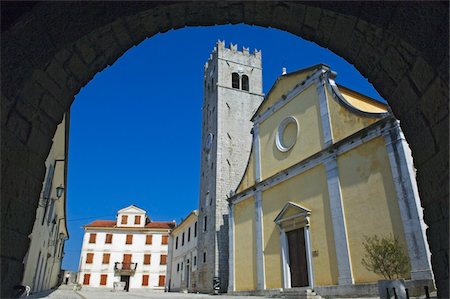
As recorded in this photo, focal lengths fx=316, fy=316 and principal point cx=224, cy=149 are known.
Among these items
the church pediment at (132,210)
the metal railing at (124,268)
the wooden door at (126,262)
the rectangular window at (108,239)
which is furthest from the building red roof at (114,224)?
the metal railing at (124,268)

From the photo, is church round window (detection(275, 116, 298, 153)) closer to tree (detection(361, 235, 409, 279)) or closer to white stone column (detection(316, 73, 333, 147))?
white stone column (detection(316, 73, 333, 147))

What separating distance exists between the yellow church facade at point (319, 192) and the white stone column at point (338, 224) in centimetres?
4

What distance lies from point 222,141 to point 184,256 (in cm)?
1209

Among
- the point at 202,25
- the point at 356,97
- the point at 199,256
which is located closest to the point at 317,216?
the point at 356,97

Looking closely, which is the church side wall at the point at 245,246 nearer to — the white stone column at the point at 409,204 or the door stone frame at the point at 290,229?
the door stone frame at the point at 290,229

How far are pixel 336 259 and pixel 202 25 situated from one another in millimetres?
10370

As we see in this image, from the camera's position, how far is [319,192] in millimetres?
12742

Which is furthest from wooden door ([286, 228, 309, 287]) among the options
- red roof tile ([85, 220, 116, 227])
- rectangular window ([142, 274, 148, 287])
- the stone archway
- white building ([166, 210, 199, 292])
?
red roof tile ([85, 220, 116, 227])

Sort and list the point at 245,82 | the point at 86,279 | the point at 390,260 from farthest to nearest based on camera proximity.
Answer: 1. the point at 86,279
2. the point at 245,82
3. the point at 390,260

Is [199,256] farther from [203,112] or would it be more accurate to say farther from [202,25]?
[202,25]

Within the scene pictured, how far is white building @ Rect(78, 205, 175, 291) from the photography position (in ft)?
129

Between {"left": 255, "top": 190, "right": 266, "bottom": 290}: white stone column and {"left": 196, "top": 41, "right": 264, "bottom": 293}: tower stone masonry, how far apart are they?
552cm

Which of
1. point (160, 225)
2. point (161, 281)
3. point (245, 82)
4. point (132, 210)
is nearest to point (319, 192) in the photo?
point (245, 82)

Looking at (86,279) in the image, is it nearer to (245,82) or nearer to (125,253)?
(125,253)
